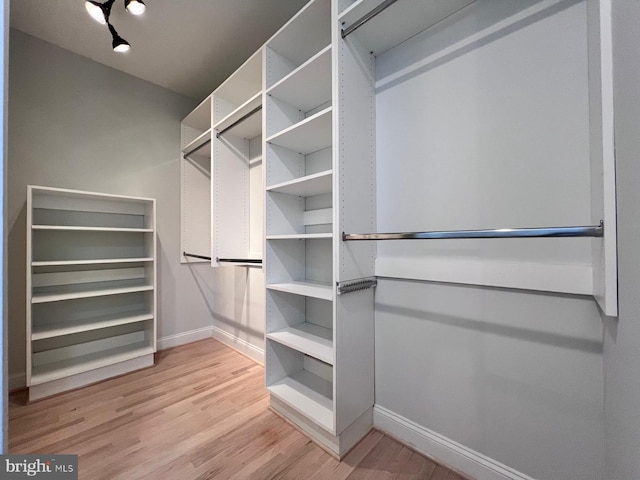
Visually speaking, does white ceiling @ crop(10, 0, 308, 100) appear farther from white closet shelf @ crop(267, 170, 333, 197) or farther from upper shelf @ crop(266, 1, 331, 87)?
white closet shelf @ crop(267, 170, 333, 197)

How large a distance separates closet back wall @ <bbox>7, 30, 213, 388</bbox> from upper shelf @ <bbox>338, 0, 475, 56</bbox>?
2.35 metres

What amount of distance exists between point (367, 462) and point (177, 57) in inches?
133

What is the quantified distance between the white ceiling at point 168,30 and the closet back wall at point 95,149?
0.19 meters

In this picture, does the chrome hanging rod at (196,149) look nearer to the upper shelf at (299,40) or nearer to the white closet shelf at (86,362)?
the upper shelf at (299,40)

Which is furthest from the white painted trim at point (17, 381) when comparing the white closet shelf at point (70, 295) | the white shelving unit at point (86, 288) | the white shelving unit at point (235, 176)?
the white shelving unit at point (235, 176)

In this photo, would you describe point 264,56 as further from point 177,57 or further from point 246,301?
point 246,301

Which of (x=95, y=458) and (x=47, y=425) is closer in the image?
(x=95, y=458)

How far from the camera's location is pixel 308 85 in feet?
5.31

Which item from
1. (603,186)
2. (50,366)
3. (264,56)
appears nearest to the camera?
(603,186)

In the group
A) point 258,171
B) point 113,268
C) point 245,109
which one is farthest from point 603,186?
point 113,268

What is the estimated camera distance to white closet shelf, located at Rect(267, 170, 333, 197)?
4.60 ft

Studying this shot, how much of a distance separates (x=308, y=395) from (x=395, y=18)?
221cm

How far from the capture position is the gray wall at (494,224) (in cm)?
96

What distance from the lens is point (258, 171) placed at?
246 cm
